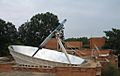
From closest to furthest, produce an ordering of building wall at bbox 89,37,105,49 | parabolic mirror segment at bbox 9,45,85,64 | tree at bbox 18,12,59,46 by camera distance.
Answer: parabolic mirror segment at bbox 9,45,85,64 < building wall at bbox 89,37,105,49 < tree at bbox 18,12,59,46

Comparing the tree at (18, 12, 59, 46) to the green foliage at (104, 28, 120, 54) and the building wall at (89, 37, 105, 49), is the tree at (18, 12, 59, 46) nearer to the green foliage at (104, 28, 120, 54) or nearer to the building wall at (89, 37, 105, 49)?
the building wall at (89, 37, 105, 49)

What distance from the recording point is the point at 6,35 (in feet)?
185

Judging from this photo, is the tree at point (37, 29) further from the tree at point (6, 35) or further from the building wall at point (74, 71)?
the building wall at point (74, 71)

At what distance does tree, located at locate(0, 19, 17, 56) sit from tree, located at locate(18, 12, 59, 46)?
4359mm

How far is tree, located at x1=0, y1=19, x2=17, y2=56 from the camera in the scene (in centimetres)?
5188

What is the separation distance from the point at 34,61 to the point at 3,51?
81.3ft

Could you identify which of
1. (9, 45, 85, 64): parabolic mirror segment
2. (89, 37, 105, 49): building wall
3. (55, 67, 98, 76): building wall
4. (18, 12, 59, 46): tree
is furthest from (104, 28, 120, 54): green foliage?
(55, 67, 98, 76): building wall

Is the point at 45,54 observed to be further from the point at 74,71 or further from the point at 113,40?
the point at 113,40

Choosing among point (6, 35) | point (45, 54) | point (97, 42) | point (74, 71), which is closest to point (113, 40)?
point (97, 42)

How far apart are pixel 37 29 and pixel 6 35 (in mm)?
11425

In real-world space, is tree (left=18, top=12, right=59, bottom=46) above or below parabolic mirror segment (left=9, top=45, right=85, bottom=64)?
above

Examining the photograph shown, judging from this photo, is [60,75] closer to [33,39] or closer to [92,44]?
[92,44]

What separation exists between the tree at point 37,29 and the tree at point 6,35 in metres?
4.36

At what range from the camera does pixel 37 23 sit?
67.9 meters
